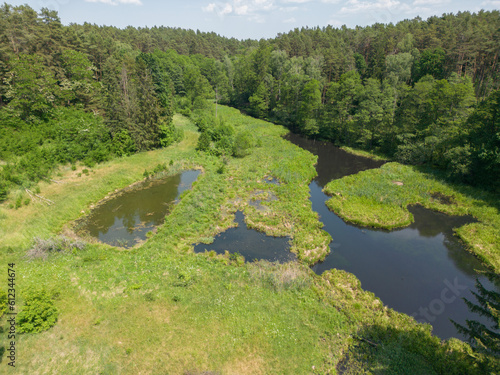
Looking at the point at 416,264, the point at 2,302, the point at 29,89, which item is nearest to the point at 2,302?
the point at 2,302

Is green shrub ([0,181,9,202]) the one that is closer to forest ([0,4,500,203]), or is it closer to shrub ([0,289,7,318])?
forest ([0,4,500,203])

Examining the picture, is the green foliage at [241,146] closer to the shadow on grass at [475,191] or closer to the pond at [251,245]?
the pond at [251,245]

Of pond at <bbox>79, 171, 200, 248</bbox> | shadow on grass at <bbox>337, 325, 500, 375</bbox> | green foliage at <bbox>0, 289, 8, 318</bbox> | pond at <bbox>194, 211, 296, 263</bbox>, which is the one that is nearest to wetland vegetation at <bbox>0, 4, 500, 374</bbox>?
shadow on grass at <bbox>337, 325, 500, 375</bbox>

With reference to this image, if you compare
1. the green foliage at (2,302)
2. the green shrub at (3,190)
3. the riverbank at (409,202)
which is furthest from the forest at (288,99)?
the green foliage at (2,302)

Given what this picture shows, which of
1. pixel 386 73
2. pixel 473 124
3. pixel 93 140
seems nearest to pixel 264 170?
pixel 93 140

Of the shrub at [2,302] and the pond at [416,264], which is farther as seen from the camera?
the pond at [416,264]

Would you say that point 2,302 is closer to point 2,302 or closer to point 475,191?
point 2,302

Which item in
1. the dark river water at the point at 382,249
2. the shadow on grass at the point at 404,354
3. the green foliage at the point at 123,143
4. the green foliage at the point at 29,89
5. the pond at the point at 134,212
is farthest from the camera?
the green foliage at the point at 123,143

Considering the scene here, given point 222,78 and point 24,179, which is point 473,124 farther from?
point 222,78
